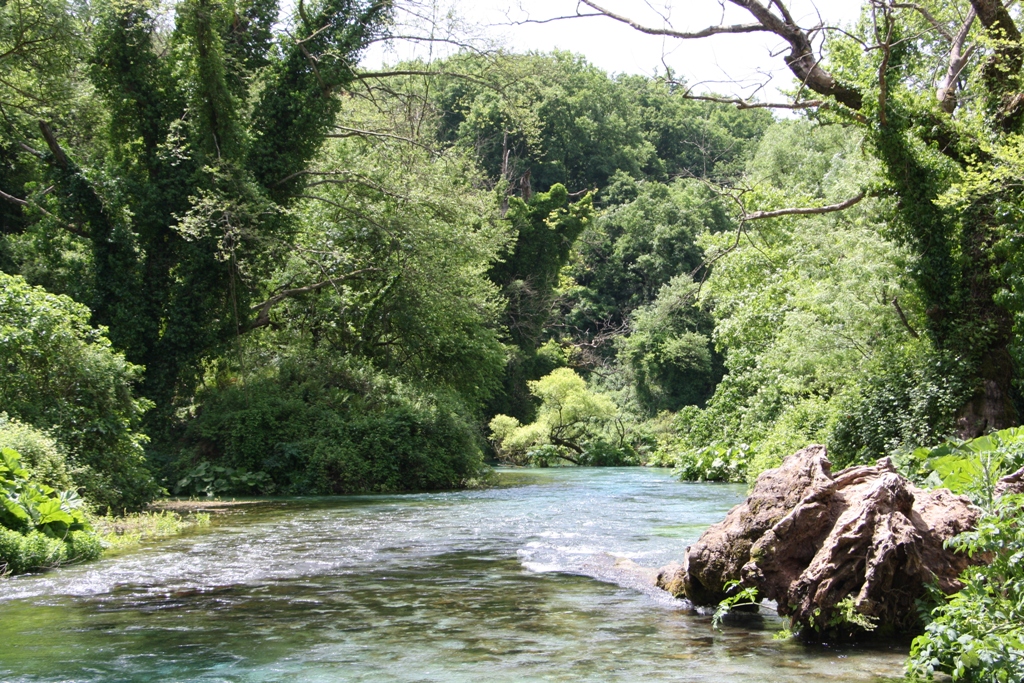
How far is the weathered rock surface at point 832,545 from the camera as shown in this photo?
606 cm

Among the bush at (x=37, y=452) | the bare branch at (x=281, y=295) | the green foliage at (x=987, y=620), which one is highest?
the bare branch at (x=281, y=295)

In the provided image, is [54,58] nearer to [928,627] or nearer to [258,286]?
[258,286]

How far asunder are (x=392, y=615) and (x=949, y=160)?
11.0 m

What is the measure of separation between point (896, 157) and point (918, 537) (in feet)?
30.9

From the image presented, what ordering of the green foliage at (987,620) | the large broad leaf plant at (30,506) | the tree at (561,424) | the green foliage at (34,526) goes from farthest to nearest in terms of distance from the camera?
the tree at (561,424) → the large broad leaf plant at (30,506) → the green foliage at (34,526) → the green foliage at (987,620)

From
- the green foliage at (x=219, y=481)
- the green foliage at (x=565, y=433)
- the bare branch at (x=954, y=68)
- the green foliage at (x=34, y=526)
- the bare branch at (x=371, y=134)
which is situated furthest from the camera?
the green foliage at (x=565, y=433)

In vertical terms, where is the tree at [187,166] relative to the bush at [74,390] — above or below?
above

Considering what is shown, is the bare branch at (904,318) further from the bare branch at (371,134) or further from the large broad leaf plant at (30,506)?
the large broad leaf plant at (30,506)

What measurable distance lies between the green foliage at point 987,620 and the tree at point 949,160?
8761mm

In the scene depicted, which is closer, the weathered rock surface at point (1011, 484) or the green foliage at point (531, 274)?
the weathered rock surface at point (1011, 484)

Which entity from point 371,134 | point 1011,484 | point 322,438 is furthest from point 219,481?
point 1011,484

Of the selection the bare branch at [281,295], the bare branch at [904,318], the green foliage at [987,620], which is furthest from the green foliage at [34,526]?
the bare branch at [904,318]

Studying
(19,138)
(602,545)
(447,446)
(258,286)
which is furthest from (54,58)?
(602,545)

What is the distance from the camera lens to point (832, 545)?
6.28 metres
